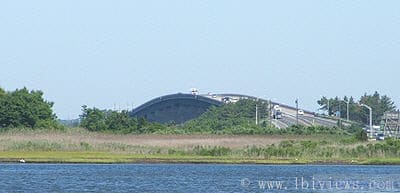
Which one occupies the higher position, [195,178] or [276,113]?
[276,113]

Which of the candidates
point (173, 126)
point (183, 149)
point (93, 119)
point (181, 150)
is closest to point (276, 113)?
point (173, 126)

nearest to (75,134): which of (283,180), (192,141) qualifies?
(192,141)

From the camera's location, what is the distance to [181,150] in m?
85.7

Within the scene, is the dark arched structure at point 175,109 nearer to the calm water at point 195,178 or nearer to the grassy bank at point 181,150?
the grassy bank at point 181,150

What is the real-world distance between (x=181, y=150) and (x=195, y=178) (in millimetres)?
23038

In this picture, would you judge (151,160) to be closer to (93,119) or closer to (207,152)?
(207,152)

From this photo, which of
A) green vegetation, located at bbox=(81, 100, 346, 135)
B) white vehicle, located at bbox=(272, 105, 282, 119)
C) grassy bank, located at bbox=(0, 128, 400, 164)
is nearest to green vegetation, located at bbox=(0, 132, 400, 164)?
grassy bank, located at bbox=(0, 128, 400, 164)

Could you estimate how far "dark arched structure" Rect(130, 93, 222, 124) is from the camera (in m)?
175

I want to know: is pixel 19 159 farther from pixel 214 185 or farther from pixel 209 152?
pixel 214 185

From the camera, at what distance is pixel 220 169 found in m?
74.6

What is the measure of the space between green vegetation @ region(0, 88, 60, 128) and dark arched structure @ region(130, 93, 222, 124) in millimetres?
62376

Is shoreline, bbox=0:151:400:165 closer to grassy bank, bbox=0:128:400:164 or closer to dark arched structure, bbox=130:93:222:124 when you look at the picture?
grassy bank, bbox=0:128:400:164

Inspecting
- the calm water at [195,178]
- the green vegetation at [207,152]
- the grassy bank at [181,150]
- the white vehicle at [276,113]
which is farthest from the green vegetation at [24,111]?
the white vehicle at [276,113]

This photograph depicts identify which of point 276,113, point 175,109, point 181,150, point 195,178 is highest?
point 175,109
